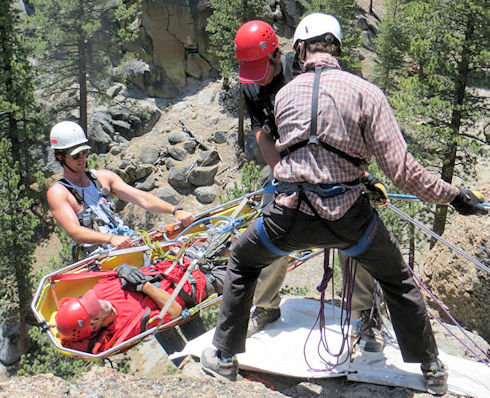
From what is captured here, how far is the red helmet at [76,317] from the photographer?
381cm

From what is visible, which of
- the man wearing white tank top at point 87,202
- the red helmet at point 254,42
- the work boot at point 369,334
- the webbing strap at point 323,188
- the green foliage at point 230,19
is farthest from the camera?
the green foliage at point 230,19

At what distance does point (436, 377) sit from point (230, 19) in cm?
2289

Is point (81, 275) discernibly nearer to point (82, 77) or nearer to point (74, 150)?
point (74, 150)

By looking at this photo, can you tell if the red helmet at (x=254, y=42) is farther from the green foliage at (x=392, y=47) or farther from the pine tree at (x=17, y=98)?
the green foliage at (x=392, y=47)


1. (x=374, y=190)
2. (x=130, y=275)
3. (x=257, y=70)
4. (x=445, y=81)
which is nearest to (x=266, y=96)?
(x=257, y=70)

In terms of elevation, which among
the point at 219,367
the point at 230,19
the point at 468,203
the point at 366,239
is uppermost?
the point at 230,19

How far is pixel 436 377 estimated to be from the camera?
3514 millimetres

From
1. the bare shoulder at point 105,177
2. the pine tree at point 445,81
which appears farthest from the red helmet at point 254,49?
the pine tree at point 445,81

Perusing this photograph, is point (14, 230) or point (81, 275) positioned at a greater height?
point (81, 275)

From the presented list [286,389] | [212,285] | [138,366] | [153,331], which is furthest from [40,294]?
[138,366]

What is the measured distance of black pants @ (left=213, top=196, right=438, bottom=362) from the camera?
10.2 feet

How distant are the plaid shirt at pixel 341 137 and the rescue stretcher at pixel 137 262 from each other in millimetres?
1829

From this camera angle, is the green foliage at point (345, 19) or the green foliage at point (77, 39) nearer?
the green foliage at point (77, 39)

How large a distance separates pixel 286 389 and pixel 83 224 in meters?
2.57
